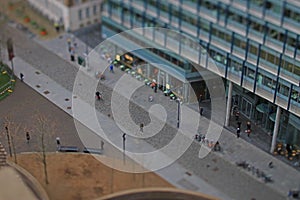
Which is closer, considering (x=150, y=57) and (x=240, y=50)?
(x=240, y=50)

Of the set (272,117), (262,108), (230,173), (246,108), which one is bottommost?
(230,173)

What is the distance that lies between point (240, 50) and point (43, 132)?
27033 millimetres

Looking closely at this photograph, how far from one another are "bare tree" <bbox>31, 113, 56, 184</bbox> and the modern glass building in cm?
1729

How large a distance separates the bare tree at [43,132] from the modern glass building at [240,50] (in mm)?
17287

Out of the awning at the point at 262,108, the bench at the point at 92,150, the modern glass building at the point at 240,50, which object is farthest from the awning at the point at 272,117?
the bench at the point at 92,150

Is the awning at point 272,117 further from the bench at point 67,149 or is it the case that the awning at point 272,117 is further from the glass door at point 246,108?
the bench at point 67,149

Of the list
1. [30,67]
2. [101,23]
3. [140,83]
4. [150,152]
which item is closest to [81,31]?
[101,23]

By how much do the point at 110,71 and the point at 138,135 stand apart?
1769 centimetres

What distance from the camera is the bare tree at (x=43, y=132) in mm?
74438

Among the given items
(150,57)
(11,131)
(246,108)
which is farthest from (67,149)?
(246,108)

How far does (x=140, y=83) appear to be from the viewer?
88125 millimetres

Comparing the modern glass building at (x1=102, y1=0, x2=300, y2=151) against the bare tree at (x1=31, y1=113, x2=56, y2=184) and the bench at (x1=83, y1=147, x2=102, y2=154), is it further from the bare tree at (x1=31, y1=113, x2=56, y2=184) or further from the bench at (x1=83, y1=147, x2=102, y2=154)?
the bare tree at (x1=31, y1=113, x2=56, y2=184)

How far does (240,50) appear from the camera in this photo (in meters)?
74.1

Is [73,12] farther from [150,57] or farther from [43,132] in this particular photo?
[43,132]
